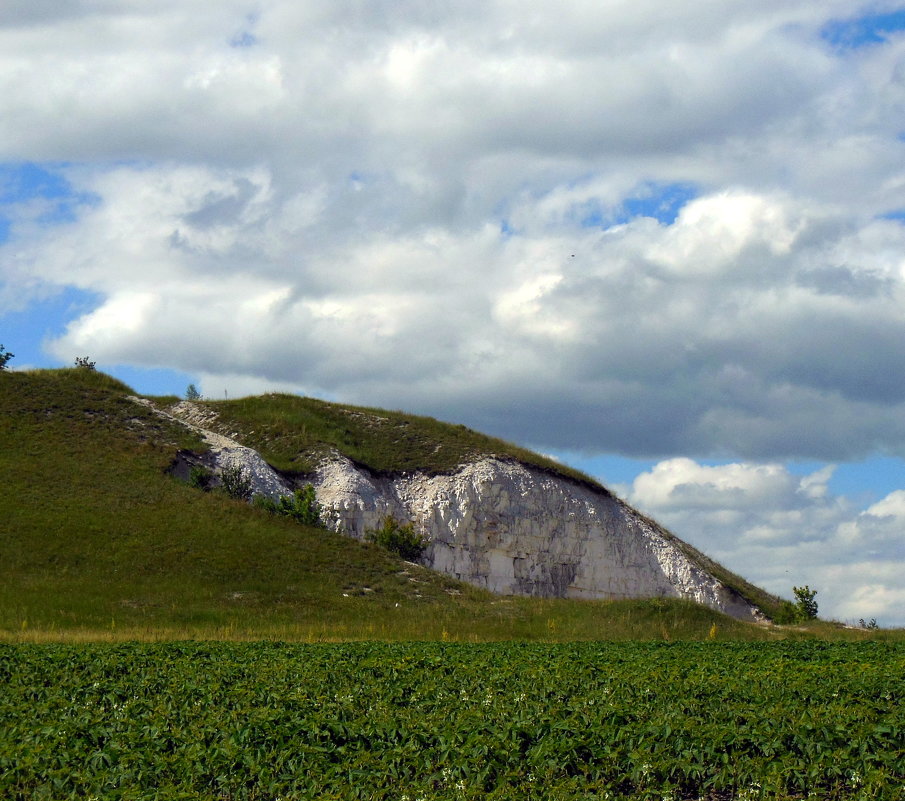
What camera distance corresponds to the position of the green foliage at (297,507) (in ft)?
220

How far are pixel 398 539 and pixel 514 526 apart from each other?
436 inches

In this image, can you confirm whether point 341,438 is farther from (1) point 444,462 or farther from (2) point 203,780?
(2) point 203,780

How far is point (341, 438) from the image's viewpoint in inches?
3278

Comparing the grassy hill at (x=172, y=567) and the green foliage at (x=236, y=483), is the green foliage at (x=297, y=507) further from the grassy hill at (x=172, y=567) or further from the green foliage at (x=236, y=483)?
the grassy hill at (x=172, y=567)

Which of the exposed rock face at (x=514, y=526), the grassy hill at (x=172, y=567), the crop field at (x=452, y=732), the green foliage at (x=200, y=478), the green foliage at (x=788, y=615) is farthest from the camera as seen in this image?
the green foliage at (x=788, y=615)

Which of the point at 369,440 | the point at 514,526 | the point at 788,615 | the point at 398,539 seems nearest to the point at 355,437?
the point at 369,440

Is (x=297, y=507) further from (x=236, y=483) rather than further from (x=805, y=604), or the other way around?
(x=805, y=604)

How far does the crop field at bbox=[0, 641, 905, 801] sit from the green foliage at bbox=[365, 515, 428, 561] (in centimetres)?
4728

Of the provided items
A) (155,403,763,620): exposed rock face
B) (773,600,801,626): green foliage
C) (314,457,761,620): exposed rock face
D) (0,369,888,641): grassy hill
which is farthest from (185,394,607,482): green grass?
(773,600,801,626): green foliage

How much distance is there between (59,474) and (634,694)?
52576 mm

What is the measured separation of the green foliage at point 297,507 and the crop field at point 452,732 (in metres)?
43.7

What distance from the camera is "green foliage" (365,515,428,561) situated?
232ft

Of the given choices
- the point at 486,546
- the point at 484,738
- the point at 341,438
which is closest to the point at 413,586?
the point at 486,546

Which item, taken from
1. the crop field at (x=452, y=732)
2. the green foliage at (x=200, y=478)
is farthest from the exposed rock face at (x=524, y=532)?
the crop field at (x=452, y=732)
